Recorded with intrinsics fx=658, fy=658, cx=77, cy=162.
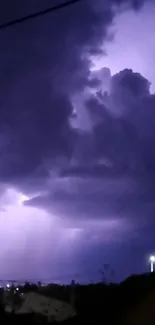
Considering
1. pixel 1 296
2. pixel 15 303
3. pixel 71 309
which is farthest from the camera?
pixel 1 296

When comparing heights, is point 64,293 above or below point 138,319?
above

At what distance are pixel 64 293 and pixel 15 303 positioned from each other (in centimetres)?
609

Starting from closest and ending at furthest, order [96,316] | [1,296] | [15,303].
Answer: [96,316] < [15,303] < [1,296]

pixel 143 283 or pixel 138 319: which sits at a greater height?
pixel 143 283

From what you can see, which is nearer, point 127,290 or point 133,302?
point 133,302

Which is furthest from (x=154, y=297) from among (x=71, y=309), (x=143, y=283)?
(x=71, y=309)

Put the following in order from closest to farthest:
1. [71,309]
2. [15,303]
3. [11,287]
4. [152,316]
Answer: [152,316]
[71,309]
[15,303]
[11,287]

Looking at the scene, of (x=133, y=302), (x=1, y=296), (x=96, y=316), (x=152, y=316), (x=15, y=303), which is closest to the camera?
(x=152, y=316)

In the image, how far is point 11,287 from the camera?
121 feet

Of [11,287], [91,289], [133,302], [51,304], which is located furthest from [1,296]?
[133,302]

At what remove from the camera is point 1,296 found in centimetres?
3434

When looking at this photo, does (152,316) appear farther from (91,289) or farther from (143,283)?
(91,289)

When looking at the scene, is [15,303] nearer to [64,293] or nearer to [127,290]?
[64,293]

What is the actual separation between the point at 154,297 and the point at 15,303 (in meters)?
12.8
